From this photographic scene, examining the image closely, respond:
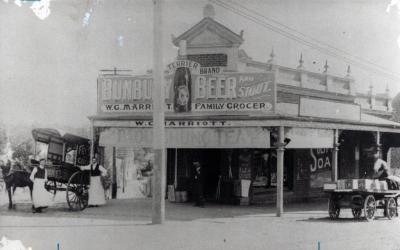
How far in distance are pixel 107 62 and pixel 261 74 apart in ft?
13.2

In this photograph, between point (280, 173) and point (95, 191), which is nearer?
point (280, 173)

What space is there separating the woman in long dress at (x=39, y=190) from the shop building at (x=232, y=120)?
85.1 inches

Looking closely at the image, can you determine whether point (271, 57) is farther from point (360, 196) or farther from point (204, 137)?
point (360, 196)

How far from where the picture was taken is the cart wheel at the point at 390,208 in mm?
14939

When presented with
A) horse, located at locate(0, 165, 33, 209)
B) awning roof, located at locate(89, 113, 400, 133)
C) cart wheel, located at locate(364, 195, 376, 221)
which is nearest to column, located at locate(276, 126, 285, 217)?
awning roof, located at locate(89, 113, 400, 133)

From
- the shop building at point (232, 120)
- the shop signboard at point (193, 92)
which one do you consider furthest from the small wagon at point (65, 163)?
the shop signboard at point (193, 92)

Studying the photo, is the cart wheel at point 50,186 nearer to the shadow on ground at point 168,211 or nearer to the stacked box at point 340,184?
the shadow on ground at point 168,211

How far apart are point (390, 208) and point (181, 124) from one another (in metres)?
5.90

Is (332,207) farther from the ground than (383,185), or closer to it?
closer to it

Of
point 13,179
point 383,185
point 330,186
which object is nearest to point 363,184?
point 330,186

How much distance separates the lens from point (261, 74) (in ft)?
49.2

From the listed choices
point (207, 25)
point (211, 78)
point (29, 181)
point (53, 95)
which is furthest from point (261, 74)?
point (29, 181)

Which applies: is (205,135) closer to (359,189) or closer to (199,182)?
(199,182)

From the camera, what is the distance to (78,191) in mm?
15680
